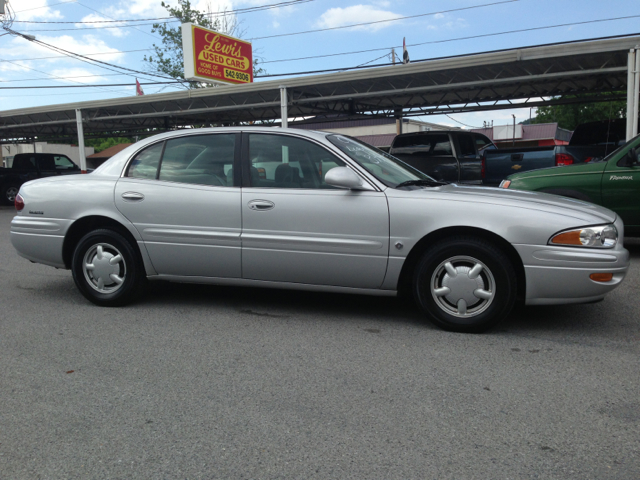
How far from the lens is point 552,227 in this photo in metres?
4.05

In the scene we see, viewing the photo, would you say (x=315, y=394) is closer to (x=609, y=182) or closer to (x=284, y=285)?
(x=284, y=285)

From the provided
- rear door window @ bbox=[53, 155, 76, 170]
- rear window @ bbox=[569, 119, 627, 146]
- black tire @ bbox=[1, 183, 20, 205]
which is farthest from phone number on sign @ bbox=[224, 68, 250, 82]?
rear window @ bbox=[569, 119, 627, 146]

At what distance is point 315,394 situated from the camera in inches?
126

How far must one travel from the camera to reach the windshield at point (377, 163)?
15.2 ft

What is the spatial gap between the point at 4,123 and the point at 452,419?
24868mm

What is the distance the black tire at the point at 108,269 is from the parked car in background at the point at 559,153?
6.79 meters

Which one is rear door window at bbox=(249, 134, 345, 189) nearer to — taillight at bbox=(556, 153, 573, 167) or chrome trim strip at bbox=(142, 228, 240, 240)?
chrome trim strip at bbox=(142, 228, 240, 240)

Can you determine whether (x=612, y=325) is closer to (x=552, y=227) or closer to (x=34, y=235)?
(x=552, y=227)

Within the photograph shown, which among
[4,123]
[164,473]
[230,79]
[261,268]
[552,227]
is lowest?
[164,473]

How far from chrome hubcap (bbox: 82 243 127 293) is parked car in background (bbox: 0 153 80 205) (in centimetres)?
1638

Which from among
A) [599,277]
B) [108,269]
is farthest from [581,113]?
Result: [108,269]

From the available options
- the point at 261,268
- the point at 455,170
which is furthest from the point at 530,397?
A: the point at 455,170

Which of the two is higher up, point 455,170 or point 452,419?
point 455,170

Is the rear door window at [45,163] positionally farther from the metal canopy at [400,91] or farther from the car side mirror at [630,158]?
the car side mirror at [630,158]
